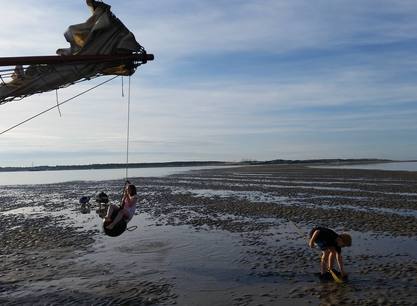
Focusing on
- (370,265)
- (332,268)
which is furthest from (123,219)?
(370,265)

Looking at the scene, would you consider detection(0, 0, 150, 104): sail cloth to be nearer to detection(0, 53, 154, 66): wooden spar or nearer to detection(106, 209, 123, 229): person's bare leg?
detection(0, 53, 154, 66): wooden spar

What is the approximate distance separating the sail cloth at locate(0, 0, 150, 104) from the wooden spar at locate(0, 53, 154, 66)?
7 cm

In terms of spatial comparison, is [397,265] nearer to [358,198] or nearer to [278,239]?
[278,239]

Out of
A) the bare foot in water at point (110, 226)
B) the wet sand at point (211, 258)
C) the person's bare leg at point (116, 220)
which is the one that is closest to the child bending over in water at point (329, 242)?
the wet sand at point (211, 258)

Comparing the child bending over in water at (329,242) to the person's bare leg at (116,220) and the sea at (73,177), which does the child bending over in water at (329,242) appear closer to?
the person's bare leg at (116,220)

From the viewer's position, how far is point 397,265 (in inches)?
505

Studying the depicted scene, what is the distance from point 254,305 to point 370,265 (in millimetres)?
4475

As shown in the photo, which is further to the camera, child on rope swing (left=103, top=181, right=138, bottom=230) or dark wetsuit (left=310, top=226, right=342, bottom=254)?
child on rope swing (left=103, top=181, right=138, bottom=230)

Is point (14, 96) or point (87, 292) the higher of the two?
point (14, 96)

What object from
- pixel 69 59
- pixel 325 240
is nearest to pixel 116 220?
pixel 69 59

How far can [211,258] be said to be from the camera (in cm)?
1484

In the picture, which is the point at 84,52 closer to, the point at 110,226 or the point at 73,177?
the point at 110,226

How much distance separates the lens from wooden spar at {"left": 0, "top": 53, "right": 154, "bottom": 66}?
10.9 meters

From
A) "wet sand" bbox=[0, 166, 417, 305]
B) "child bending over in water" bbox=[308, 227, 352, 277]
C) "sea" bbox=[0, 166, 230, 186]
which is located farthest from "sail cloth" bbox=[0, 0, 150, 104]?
"sea" bbox=[0, 166, 230, 186]
